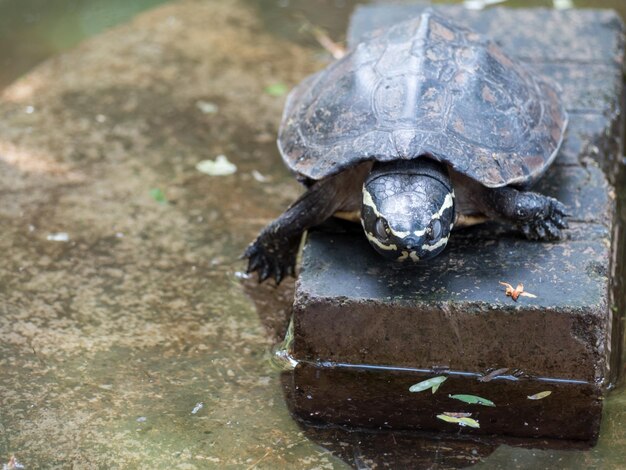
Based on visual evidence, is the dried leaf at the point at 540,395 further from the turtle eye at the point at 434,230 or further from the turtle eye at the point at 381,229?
the turtle eye at the point at 381,229

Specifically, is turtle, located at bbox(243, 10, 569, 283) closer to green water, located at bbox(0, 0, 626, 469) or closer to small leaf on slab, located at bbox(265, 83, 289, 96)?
green water, located at bbox(0, 0, 626, 469)

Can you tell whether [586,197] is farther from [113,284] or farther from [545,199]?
[113,284]

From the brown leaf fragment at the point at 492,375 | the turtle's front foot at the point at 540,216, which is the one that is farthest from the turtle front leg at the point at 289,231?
the brown leaf fragment at the point at 492,375

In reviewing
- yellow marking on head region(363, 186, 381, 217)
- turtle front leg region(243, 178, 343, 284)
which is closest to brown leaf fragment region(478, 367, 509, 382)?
yellow marking on head region(363, 186, 381, 217)

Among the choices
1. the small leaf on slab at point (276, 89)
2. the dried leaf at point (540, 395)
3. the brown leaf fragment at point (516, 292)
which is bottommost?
the dried leaf at point (540, 395)

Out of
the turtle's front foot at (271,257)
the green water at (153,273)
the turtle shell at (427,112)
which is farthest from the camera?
the turtle's front foot at (271,257)
